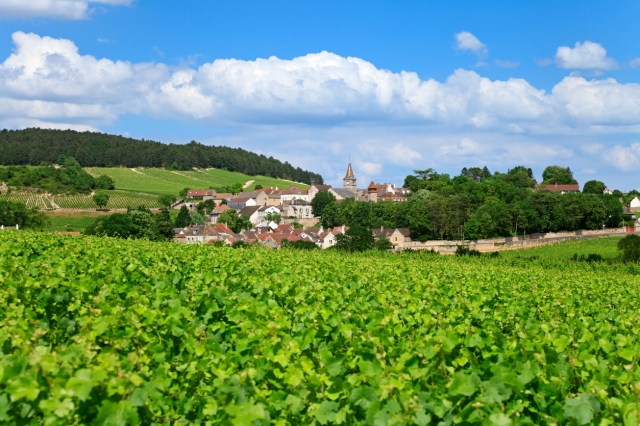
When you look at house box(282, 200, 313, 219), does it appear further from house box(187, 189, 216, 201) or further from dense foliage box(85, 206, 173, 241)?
dense foliage box(85, 206, 173, 241)

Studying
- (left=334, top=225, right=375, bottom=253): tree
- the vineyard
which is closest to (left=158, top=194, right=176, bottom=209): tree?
the vineyard

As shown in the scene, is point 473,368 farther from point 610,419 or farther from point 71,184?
point 71,184

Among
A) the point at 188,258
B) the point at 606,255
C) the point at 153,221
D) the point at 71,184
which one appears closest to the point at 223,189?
the point at 71,184

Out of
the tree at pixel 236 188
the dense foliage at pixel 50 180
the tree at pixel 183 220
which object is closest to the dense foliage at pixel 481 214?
the tree at pixel 183 220

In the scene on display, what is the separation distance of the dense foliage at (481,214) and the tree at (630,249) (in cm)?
3447

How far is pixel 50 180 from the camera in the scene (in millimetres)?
147250

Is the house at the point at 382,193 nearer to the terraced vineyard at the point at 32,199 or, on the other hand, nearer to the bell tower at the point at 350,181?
the bell tower at the point at 350,181

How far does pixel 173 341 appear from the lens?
7.88 m

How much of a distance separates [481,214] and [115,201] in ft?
246

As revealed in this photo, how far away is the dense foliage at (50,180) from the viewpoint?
144m

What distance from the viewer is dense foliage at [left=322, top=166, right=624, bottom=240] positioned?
103188 millimetres

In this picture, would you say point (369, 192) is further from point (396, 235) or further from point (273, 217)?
point (396, 235)

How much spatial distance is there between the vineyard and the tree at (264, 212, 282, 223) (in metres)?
22.7

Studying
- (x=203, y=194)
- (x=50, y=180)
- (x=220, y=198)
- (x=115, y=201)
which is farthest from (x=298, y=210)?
(x=50, y=180)
